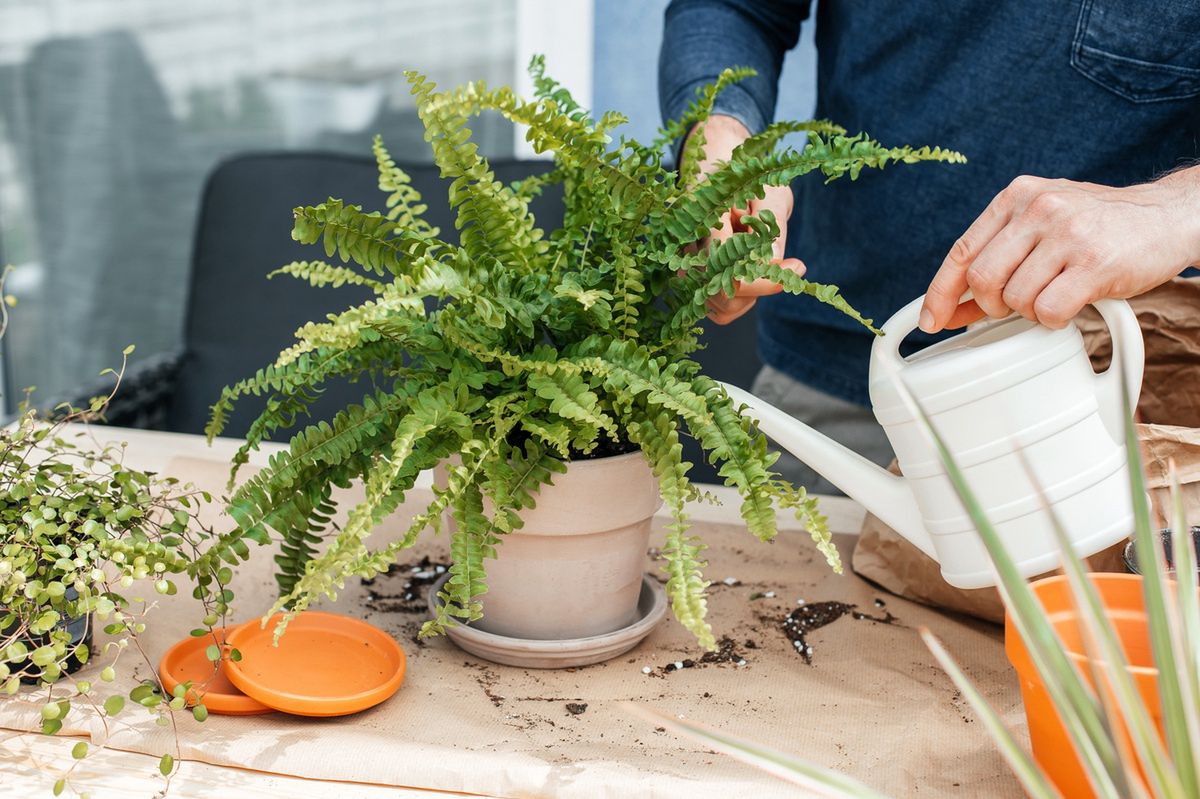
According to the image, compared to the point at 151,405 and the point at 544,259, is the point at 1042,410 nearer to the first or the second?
the point at 544,259

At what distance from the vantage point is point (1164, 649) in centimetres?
47

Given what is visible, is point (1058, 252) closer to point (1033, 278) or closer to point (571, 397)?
point (1033, 278)

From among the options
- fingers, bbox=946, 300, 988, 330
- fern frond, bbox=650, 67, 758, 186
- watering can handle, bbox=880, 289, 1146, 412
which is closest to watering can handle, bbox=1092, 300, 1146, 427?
watering can handle, bbox=880, 289, 1146, 412

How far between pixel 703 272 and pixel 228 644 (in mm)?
460

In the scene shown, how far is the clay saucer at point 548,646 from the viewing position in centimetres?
85

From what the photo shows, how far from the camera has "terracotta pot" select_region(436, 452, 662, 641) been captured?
812 mm

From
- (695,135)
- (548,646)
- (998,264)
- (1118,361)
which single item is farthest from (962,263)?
(548,646)

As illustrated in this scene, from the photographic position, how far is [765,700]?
0.83 meters

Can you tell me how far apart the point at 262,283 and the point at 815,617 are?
145cm

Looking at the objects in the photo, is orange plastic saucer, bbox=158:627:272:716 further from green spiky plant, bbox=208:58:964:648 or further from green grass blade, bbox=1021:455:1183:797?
green grass blade, bbox=1021:455:1183:797

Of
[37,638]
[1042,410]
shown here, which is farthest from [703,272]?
[37,638]

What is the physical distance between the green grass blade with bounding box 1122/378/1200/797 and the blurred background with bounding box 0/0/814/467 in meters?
1.95

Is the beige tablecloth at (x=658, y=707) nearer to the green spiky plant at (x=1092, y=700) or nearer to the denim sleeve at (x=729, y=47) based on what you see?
the green spiky plant at (x=1092, y=700)

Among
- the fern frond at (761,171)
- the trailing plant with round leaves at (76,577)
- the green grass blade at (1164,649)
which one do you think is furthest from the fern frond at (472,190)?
the green grass blade at (1164,649)
